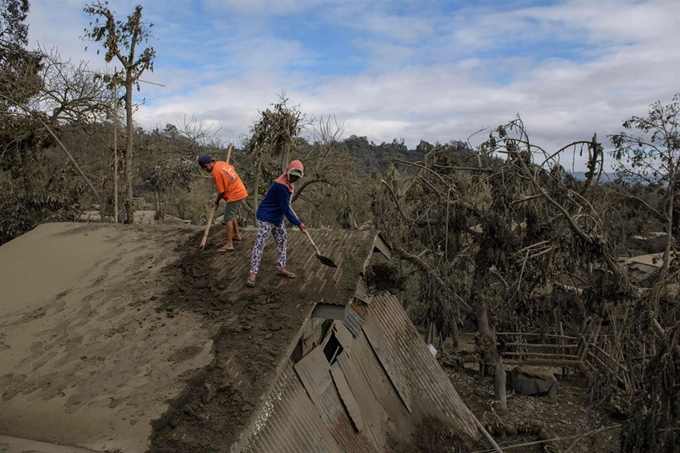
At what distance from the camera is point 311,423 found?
5758 millimetres

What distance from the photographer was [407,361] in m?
8.88

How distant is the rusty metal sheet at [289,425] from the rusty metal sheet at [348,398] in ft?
2.39

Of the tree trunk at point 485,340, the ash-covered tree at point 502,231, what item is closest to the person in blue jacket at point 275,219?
the ash-covered tree at point 502,231

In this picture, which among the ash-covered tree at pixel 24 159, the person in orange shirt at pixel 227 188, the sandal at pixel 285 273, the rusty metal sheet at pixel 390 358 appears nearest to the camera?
the sandal at pixel 285 273

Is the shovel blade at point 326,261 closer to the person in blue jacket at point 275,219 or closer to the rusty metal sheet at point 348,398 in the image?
the person in blue jacket at point 275,219

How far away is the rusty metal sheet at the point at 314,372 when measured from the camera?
19.9ft

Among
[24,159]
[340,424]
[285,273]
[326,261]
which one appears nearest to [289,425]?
[340,424]

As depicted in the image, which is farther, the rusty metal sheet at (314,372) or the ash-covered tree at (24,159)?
the ash-covered tree at (24,159)

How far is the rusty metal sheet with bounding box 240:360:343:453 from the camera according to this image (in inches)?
193

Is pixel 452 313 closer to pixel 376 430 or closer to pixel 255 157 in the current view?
pixel 376 430

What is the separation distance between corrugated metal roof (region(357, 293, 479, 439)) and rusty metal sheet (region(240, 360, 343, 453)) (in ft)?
8.28

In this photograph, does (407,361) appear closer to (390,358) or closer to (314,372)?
(390,358)

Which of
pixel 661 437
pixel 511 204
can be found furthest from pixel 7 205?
pixel 661 437

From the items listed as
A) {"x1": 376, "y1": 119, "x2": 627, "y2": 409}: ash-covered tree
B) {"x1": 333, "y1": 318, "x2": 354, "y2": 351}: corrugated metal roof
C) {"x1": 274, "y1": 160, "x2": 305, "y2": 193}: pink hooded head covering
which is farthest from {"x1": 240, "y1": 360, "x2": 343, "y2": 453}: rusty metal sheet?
{"x1": 376, "y1": 119, "x2": 627, "y2": 409}: ash-covered tree
